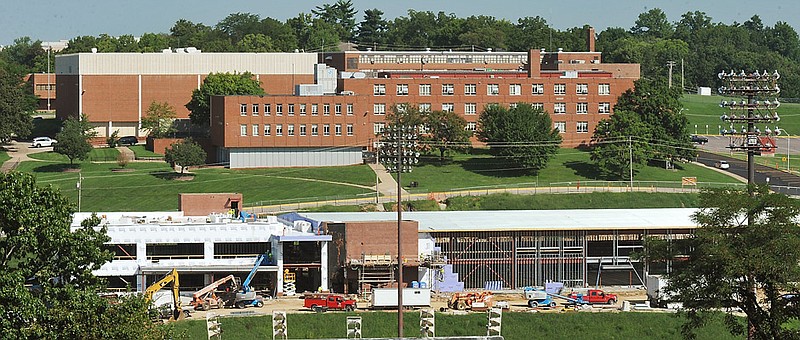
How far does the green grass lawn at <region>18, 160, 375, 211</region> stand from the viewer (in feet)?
373

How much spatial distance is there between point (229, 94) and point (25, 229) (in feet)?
315

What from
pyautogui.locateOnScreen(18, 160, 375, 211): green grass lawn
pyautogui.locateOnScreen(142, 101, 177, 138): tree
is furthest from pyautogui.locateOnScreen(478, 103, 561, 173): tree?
pyautogui.locateOnScreen(142, 101, 177, 138): tree

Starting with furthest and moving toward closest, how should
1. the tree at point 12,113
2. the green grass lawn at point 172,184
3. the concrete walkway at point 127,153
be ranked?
the tree at point 12,113, the concrete walkway at point 127,153, the green grass lawn at point 172,184

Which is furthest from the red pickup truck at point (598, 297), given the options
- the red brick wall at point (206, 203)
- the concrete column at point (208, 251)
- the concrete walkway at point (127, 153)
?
the concrete walkway at point (127, 153)

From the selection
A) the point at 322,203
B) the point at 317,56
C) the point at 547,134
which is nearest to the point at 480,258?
the point at 322,203

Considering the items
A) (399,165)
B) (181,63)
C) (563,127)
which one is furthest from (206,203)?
(181,63)

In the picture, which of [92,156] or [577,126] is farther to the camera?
[577,126]

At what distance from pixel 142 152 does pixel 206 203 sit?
5198cm

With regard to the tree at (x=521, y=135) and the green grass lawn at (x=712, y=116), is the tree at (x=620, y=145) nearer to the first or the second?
the tree at (x=521, y=135)

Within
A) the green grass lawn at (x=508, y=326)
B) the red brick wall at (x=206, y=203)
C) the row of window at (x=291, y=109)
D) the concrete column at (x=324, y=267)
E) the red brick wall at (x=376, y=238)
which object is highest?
the row of window at (x=291, y=109)

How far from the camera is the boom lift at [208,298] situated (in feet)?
246

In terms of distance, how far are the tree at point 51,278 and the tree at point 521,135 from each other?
79.1 metres

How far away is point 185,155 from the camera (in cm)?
12469

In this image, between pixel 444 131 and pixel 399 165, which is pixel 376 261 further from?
pixel 444 131
